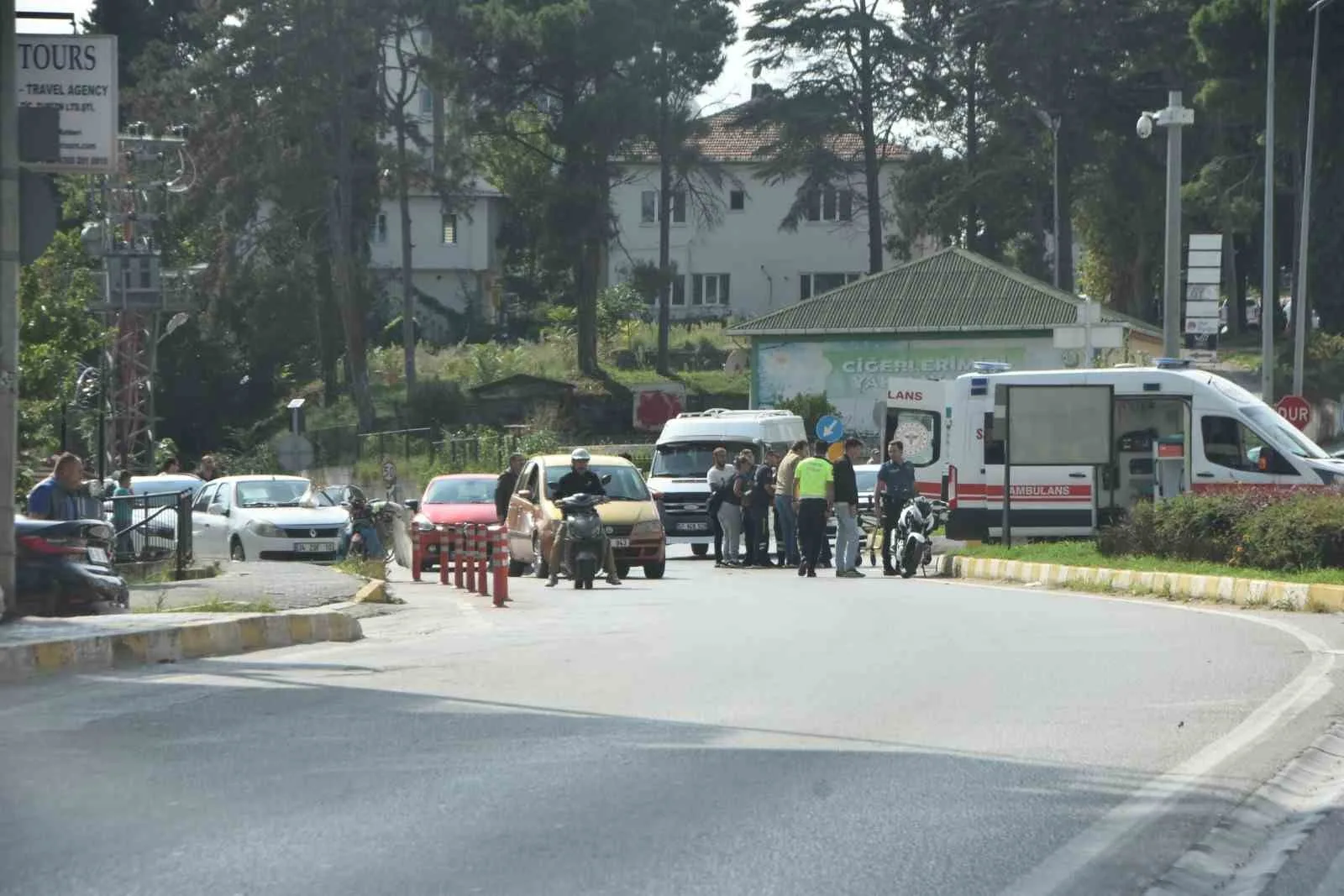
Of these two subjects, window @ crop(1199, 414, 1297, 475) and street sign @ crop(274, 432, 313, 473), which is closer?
window @ crop(1199, 414, 1297, 475)

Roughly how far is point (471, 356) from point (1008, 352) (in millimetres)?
20905

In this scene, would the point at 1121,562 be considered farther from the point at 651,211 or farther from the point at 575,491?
the point at 651,211

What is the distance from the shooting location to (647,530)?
85.8 ft

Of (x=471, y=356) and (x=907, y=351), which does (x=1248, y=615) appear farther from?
(x=471, y=356)

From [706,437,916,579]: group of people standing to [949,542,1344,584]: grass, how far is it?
1.32 metres

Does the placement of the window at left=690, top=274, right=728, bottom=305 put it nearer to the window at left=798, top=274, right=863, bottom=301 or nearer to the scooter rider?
the window at left=798, top=274, right=863, bottom=301

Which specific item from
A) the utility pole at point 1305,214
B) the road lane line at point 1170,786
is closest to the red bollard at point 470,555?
the road lane line at point 1170,786

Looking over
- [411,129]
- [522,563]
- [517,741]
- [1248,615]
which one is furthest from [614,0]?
[517,741]

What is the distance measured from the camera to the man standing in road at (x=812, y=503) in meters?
25.5

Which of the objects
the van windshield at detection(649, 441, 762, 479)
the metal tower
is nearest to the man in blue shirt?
the van windshield at detection(649, 441, 762, 479)

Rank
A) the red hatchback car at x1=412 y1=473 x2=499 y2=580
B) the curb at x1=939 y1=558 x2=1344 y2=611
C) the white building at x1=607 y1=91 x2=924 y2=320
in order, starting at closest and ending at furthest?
the curb at x1=939 y1=558 x2=1344 y2=611, the red hatchback car at x1=412 y1=473 x2=499 y2=580, the white building at x1=607 y1=91 x2=924 y2=320

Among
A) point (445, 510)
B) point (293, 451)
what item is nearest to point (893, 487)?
point (445, 510)

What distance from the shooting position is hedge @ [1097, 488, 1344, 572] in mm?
19734

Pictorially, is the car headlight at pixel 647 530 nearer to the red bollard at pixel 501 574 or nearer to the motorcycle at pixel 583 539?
the motorcycle at pixel 583 539
